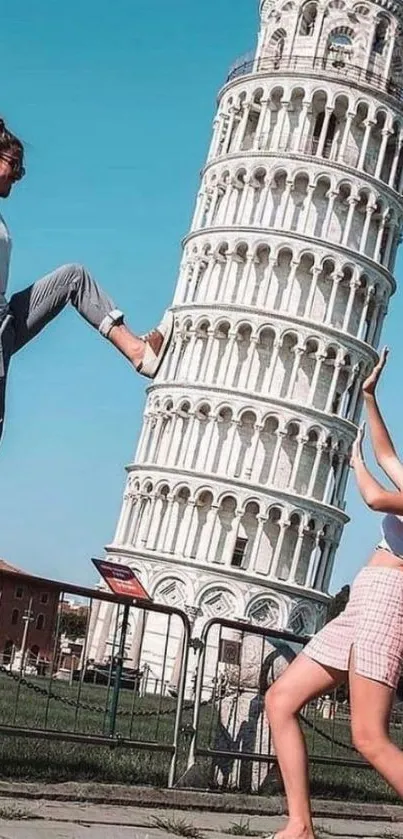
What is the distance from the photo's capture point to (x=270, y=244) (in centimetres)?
5238

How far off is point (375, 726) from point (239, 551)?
157 feet

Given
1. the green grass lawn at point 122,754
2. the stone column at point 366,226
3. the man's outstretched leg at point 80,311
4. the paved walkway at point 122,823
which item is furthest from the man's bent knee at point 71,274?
the stone column at point 366,226

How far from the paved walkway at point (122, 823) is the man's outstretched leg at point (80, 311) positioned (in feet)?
5.46

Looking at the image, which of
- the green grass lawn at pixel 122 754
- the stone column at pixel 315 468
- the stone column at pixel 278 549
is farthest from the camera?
the stone column at pixel 315 468

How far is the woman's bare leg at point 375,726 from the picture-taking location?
362 cm

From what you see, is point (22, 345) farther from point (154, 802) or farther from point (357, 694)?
point (154, 802)

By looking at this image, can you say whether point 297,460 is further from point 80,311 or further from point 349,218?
point 80,311

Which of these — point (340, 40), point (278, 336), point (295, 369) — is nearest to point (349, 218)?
point (278, 336)

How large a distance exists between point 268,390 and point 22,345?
1879 inches

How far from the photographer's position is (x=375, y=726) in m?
3.62

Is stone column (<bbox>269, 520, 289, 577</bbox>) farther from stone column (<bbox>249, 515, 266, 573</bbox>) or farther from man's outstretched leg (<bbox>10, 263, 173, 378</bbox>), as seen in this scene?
man's outstretched leg (<bbox>10, 263, 173, 378</bbox>)

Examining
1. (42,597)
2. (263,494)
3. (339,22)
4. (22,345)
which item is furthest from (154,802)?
(339,22)

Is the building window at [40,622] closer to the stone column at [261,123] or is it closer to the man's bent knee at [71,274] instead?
the man's bent knee at [71,274]

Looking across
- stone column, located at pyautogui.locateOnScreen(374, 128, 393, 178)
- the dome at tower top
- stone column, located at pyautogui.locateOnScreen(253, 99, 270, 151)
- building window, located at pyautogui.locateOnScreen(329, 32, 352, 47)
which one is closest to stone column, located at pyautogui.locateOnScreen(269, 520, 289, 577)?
Result: stone column, located at pyautogui.locateOnScreen(374, 128, 393, 178)
